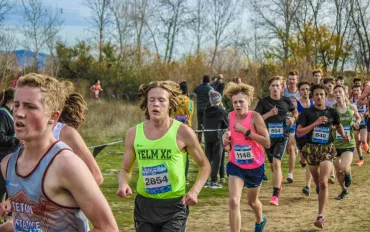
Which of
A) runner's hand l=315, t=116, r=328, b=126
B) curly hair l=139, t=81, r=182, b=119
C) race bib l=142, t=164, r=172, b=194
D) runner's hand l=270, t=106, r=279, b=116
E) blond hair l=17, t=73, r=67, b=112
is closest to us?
blond hair l=17, t=73, r=67, b=112

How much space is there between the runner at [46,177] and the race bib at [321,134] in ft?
19.0

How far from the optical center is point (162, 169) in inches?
186

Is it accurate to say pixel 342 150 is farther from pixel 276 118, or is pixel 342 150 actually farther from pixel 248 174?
pixel 248 174

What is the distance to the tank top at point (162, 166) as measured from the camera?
4.73 metres

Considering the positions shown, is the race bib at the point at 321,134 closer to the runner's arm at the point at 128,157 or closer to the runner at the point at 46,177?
the runner's arm at the point at 128,157

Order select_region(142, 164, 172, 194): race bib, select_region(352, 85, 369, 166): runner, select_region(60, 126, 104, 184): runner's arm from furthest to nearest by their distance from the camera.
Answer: select_region(352, 85, 369, 166): runner, select_region(142, 164, 172, 194): race bib, select_region(60, 126, 104, 184): runner's arm

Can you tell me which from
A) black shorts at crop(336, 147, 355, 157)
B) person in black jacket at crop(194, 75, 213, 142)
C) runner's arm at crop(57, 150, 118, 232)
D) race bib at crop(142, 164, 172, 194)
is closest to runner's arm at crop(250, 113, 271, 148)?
race bib at crop(142, 164, 172, 194)

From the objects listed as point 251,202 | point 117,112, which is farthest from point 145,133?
point 117,112

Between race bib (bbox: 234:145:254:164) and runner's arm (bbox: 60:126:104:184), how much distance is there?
2.85 m

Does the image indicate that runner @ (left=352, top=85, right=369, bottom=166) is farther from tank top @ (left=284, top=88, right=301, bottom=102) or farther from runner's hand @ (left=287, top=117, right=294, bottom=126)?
runner's hand @ (left=287, top=117, right=294, bottom=126)

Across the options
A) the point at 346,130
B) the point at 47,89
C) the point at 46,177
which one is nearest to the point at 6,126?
the point at 47,89

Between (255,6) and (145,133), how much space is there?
3089cm

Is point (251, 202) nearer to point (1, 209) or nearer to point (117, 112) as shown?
point (1, 209)

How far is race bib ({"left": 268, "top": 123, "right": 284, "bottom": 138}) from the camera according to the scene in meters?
9.66
